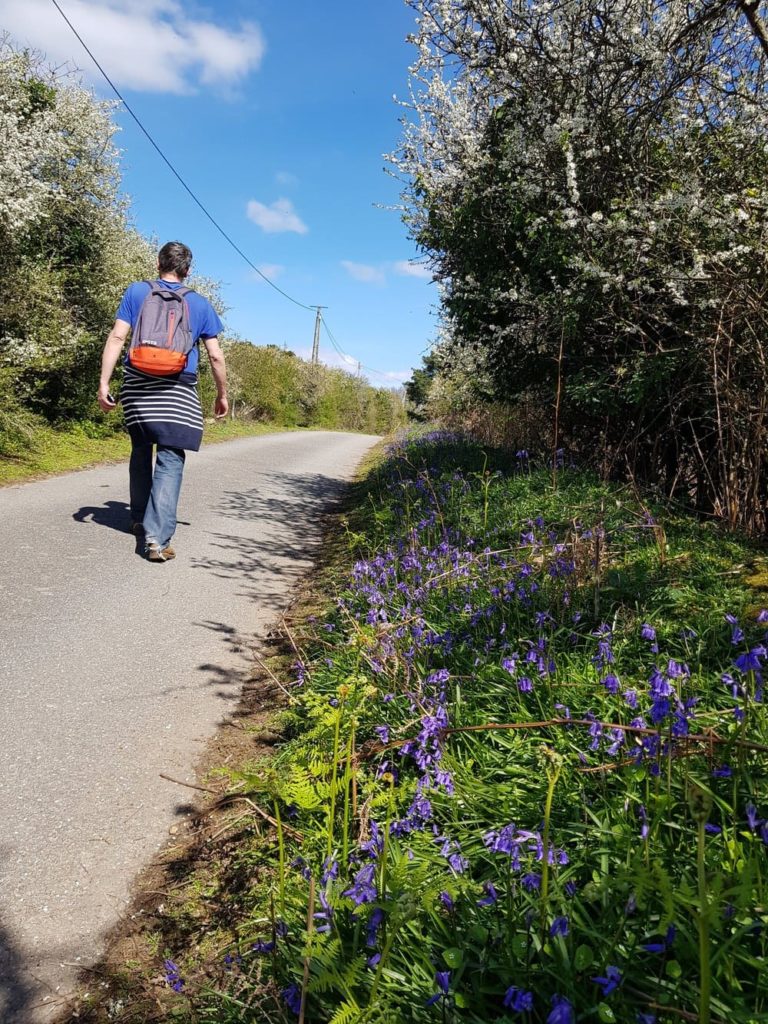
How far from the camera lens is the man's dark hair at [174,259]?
4.88m

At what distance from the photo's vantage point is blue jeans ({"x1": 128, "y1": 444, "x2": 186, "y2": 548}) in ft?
16.1

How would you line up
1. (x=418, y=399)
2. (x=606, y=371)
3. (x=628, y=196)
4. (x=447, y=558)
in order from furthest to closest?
(x=418, y=399)
(x=606, y=371)
(x=628, y=196)
(x=447, y=558)

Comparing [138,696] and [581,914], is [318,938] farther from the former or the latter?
[138,696]

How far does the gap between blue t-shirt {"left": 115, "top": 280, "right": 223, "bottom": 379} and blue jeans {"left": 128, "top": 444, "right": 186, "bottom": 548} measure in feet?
2.24

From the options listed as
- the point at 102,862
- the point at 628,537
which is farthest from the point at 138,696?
the point at 628,537

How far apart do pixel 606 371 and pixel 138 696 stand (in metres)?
5.24

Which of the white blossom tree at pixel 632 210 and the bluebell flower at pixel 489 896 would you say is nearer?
the bluebell flower at pixel 489 896

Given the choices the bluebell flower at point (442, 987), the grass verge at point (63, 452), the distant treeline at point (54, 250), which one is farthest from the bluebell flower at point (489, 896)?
the distant treeline at point (54, 250)

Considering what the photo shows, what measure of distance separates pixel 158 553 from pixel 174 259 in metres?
2.33

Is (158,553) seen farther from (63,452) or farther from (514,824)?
(63,452)

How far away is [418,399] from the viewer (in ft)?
146

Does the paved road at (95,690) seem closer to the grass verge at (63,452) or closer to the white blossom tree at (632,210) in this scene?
the grass verge at (63,452)

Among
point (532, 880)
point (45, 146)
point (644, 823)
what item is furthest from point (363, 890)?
point (45, 146)

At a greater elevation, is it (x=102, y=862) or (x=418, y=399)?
(x=418, y=399)
